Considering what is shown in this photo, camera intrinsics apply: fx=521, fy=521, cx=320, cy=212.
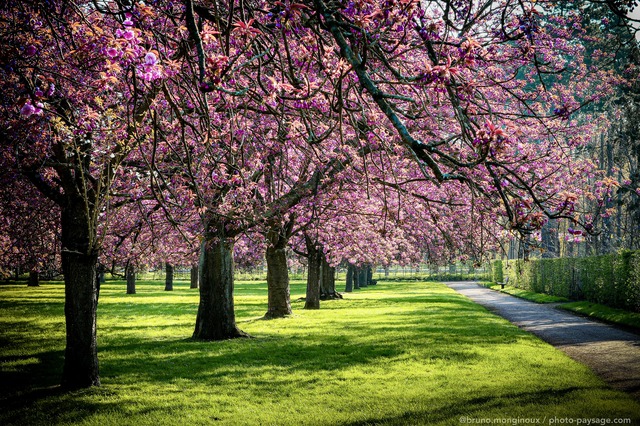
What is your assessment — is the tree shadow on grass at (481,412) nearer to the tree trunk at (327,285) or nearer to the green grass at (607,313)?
the green grass at (607,313)

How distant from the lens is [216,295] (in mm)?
15102

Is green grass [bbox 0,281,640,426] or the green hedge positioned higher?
the green hedge

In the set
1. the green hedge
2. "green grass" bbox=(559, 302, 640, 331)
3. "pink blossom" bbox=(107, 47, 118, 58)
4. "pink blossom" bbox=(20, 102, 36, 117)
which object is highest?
"pink blossom" bbox=(107, 47, 118, 58)

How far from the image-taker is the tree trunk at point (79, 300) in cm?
898

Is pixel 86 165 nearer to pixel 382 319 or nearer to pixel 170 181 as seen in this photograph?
pixel 170 181

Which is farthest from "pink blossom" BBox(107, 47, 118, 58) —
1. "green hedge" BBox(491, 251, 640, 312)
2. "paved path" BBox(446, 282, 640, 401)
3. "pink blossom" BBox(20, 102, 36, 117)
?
"green hedge" BBox(491, 251, 640, 312)

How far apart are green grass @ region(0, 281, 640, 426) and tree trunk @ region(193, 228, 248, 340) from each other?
0.66 meters

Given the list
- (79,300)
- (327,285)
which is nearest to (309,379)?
(79,300)

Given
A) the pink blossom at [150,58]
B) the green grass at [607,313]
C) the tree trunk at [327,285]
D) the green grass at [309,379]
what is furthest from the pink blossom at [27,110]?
the tree trunk at [327,285]

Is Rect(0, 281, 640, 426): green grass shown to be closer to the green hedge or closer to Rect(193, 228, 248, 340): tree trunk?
Rect(193, 228, 248, 340): tree trunk

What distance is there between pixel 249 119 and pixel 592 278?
69.9ft

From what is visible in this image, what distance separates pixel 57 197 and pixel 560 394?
363 inches

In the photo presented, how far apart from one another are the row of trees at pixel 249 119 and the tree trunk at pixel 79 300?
2cm

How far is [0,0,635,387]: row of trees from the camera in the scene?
385 cm
